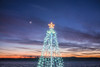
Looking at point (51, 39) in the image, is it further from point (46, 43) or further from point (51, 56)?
point (51, 56)

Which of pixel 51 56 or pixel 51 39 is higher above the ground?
pixel 51 39

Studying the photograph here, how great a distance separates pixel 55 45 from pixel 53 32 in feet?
4.11

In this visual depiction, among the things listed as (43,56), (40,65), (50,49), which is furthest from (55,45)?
(40,65)

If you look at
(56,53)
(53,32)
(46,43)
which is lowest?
(56,53)

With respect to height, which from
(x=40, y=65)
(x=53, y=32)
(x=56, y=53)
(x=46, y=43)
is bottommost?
(x=40, y=65)

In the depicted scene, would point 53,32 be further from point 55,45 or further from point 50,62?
point 50,62

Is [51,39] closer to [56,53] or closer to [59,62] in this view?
[56,53]

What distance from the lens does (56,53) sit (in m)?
13.3

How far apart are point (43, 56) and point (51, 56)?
861 mm

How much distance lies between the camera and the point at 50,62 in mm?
13312

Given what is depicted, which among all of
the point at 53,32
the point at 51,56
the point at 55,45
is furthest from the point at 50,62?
the point at 53,32

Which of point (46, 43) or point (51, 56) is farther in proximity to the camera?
point (46, 43)

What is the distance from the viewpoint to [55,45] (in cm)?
1359

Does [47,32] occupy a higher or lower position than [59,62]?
higher
